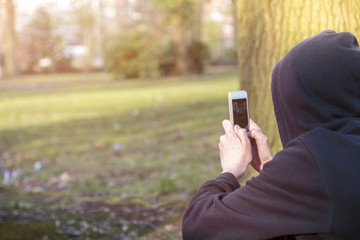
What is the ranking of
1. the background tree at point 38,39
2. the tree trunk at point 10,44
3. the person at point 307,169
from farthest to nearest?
1. the background tree at point 38,39
2. the tree trunk at point 10,44
3. the person at point 307,169

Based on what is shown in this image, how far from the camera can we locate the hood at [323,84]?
4.67 ft

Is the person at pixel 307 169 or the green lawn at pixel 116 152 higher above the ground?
the person at pixel 307 169

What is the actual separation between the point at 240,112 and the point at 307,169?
0.55m

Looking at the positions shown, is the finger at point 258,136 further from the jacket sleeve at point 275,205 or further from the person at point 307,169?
the jacket sleeve at point 275,205

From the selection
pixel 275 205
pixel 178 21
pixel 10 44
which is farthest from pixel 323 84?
pixel 10 44

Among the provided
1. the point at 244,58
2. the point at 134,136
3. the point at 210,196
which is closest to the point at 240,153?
the point at 210,196

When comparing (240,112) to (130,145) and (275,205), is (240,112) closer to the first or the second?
(275,205)

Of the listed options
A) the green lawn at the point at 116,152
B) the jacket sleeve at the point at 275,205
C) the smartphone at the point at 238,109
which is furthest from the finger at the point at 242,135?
the green lawn at the point at 116,152

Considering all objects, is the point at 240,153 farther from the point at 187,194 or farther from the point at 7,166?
the point at 7,166

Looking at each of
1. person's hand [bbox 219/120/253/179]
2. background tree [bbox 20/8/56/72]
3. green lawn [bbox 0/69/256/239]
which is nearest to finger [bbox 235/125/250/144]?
person's hand [bbox 219/120/253/179]

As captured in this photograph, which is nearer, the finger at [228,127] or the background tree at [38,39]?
the finger at [228,127]

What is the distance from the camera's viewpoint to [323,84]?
55.7 inches

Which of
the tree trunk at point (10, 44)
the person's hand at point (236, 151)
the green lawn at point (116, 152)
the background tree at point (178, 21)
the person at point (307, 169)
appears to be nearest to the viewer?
the person at point (307, 169)

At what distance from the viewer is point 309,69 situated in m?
1.44
